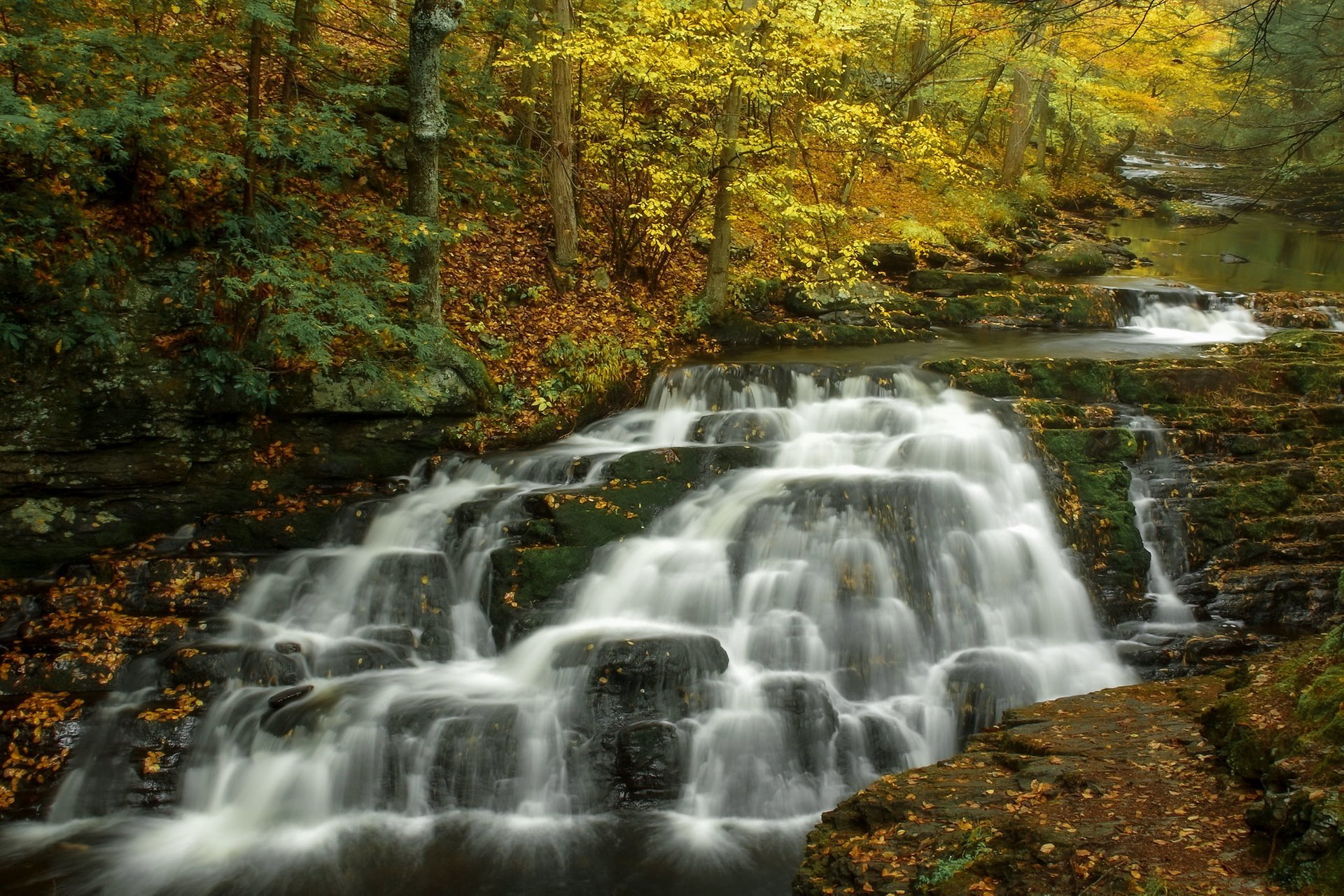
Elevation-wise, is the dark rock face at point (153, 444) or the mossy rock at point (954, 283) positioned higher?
the mossy rock at point (954, 283)

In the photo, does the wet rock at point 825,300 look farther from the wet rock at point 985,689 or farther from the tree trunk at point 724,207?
the wet rock at point 985,689

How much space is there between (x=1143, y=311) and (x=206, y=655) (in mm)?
15590

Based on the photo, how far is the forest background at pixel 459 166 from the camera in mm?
7207

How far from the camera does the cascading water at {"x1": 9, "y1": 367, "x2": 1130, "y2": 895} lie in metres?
6.13

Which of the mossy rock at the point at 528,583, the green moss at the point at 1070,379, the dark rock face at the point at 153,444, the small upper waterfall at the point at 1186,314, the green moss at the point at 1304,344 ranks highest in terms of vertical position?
the small upper waterfall at the point at 1186,314

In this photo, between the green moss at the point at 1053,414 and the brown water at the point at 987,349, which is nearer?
the green moss at the point at 1053,414

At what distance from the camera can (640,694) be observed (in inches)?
274

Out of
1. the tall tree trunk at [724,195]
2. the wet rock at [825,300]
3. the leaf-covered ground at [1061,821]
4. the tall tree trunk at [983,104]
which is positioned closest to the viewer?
the leaf-covered ground at [1061,821]

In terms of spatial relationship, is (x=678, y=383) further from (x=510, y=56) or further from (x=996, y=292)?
(x=996, y=292)

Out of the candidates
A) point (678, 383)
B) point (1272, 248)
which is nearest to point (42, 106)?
point (678, 383)

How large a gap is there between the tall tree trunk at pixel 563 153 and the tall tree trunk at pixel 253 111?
3.81 metres

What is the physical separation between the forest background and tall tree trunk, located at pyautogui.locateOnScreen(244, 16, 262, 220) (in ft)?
0.11

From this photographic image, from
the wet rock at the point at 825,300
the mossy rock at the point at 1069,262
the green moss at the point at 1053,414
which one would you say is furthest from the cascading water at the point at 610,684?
the mossy rock at the point at 1069,262

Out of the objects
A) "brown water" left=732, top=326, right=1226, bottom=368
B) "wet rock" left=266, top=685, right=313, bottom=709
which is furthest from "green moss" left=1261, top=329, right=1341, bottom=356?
"wet rock" left=266, top=685, right=313, bottom=709
